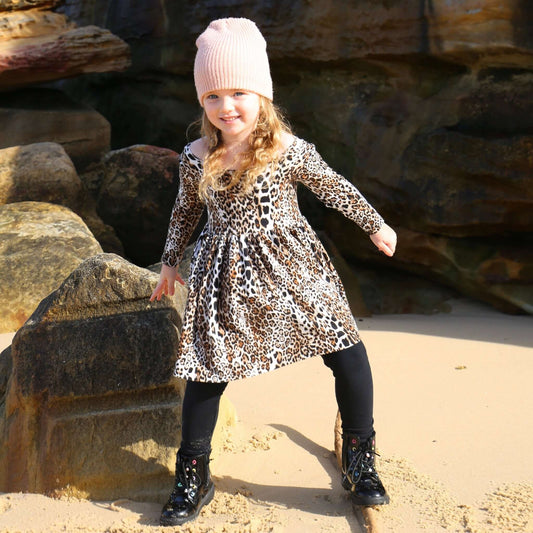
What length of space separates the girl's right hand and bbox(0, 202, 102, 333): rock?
234 cm

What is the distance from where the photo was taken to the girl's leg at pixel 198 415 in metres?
2.34

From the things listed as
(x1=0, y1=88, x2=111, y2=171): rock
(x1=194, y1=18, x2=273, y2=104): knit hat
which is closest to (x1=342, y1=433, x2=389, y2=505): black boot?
(x1=194, y1=18, x2=273, y2=104): knit hat

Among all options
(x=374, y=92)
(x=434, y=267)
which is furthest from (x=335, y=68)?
(x=434, y=267)

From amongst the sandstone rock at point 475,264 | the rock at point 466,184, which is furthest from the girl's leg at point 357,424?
the sandstone rock at point 475,264

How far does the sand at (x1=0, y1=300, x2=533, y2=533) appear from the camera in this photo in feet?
7.43

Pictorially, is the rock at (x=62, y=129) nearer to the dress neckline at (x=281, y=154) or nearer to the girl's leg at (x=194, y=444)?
the dress neckline at (x=281, y=154)

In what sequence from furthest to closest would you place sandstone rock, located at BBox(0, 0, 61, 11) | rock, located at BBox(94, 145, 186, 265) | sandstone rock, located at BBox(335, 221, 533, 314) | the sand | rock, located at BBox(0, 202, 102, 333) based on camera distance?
sandstone rock, located at BBox(0, 0, 61, 11) → rock, located at BBox(94, 145, 186, 265) → sandstone rock, located at BBox(335, 221, 533, 314) → rock, located at BBox(0, 202, 102, 333) → the sand

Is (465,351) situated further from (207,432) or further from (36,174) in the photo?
(36,174)

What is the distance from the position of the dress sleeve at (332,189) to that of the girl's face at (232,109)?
20 centimetres

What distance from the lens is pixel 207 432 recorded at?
2.36m

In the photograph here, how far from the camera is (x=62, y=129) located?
6504mm

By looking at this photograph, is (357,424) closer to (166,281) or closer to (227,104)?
(166,281)

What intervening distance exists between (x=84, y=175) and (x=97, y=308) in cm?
411

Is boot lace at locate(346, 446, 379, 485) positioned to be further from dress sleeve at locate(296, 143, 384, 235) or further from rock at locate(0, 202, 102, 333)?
rock at locate(0, 202, 102, 333)
